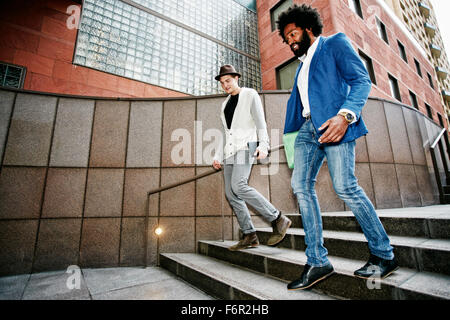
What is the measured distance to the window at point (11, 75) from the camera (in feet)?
14.2

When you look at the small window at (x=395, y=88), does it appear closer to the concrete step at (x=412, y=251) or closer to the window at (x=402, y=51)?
the window at (x=402, y=51)

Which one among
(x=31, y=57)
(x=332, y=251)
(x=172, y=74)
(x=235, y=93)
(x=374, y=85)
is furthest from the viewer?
(x=374, y=85)

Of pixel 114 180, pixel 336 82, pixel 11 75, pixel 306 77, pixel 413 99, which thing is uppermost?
pixel 413 99

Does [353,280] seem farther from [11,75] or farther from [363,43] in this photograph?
[363,43]

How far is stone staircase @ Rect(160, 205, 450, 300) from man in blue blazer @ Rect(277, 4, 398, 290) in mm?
109

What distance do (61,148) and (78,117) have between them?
1.95 feet

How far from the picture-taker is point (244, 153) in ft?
8.04

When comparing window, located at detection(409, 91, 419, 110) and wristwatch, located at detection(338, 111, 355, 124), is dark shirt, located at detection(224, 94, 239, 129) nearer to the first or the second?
wristwatch, located at detection(338, 111, 355, 124)

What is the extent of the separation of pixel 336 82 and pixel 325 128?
351mm

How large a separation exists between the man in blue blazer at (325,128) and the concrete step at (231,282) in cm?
13

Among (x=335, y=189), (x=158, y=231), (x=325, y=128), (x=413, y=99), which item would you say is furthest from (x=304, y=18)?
(x=413, y=99)
